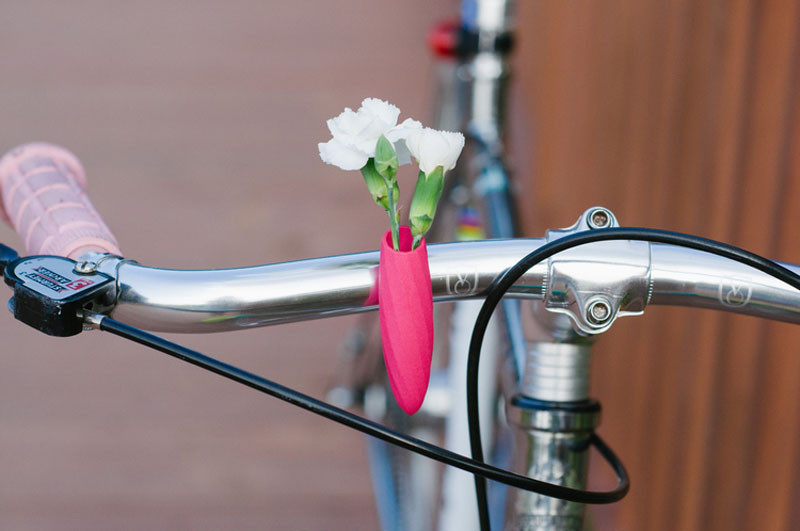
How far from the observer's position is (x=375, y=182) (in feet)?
1.05

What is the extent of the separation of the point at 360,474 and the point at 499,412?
819mm

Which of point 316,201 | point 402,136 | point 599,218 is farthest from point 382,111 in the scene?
point 316,201

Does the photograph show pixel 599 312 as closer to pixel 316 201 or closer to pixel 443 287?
pixel 443 287

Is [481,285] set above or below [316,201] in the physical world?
below

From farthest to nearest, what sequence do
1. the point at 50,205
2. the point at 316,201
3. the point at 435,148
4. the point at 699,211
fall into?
the point at 316,201, the point at 699,211, the point at 50,205, the point at 435,148

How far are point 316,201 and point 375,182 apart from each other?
2.06 meters

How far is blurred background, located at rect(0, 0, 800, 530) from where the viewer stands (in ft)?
2.76

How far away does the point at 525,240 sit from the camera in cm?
38

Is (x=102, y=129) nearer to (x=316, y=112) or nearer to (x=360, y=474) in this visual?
(x=316, y=112)

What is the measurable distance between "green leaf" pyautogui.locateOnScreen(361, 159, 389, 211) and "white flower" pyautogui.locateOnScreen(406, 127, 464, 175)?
18 millimetres

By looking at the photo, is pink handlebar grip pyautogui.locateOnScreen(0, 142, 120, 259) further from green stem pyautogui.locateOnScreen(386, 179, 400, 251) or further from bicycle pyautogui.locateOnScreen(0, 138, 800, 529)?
green stem pyautogui.locateOnScreen(386, 179, 400, 251)

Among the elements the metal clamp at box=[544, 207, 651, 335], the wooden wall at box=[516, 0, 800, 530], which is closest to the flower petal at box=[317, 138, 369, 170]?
the metal clamp at box=[544, 207, 651, 335]

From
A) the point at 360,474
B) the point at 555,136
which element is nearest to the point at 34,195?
the point at 360,474

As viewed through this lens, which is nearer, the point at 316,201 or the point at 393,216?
the point at 393,216
